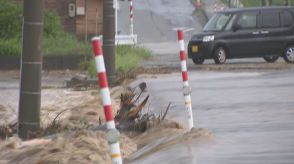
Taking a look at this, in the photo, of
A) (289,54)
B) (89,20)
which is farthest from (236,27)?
(89,20)

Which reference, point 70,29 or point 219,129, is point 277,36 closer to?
point 70,29

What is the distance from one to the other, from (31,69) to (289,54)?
65.5 feet

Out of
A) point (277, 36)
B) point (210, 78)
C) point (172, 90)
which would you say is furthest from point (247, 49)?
point (172, 90)

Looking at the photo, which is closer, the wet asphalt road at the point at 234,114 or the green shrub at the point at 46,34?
the wet asphalt road at the point at 234,114

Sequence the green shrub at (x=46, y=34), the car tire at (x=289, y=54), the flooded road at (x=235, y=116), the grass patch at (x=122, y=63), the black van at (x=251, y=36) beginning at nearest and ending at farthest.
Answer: the flooded road at (x=235, y=116) → the grass patch at (x=122, y=63) → the car tire at (x=289, y=54) → the black van at (x=251, y=36) → the green shrub at (x=46, y=34)

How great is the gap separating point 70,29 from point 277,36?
455 inches

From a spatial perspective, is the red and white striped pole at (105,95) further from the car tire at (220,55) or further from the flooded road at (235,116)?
the car tire at (220,55)

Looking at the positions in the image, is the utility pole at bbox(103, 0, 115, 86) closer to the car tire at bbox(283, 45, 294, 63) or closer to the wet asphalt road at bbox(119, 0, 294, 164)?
the wet asphalt road at bbox(119, 0, 294, 164)

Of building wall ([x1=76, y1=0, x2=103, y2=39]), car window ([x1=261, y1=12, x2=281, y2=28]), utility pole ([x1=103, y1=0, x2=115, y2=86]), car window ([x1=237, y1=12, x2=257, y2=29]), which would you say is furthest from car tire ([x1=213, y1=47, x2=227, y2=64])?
utility pole ([x1=103, y1=0, x2=115, y2=86])

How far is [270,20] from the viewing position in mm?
34562

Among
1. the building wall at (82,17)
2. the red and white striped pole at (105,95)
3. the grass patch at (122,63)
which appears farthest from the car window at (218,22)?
the red and white striped pole at (105,95)

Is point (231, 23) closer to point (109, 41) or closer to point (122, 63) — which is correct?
point (122, 63)

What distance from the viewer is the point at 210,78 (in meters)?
25.0

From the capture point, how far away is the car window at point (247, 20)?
113 ft
